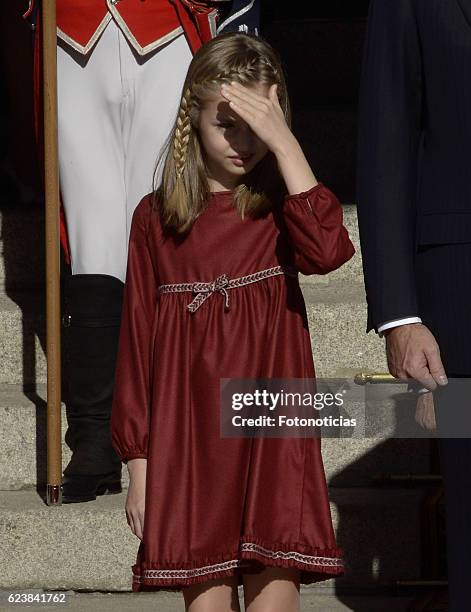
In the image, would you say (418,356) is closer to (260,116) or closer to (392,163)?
(392,163)

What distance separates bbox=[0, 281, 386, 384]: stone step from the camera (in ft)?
14.3

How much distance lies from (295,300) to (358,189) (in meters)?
0.42

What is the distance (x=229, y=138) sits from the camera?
110 inches

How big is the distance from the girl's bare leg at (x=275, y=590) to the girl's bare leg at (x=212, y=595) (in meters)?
0.05

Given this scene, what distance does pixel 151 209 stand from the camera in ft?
9.52

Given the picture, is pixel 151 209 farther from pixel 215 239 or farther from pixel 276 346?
pixel 276 346

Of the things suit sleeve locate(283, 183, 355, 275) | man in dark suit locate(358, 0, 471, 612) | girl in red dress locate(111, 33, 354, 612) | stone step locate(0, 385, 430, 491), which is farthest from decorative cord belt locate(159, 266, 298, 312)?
stone step locate(0, 385, 430, 491)

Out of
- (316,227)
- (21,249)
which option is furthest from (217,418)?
(21,249)

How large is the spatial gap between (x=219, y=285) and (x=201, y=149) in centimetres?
29

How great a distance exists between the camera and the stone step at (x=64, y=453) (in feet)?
13.4

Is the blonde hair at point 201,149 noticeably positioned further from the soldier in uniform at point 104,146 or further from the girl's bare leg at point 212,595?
the soldier in uniform at point 104,146

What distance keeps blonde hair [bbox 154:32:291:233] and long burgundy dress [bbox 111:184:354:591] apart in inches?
1.4

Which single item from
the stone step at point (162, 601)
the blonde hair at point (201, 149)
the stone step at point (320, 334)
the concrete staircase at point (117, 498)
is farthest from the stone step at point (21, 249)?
the blonde hair at point (201, 149)

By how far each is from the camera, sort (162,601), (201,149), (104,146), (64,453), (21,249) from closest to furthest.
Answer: (201,149) → (162,601) → (104,146) → (64,453) → (21,249)
